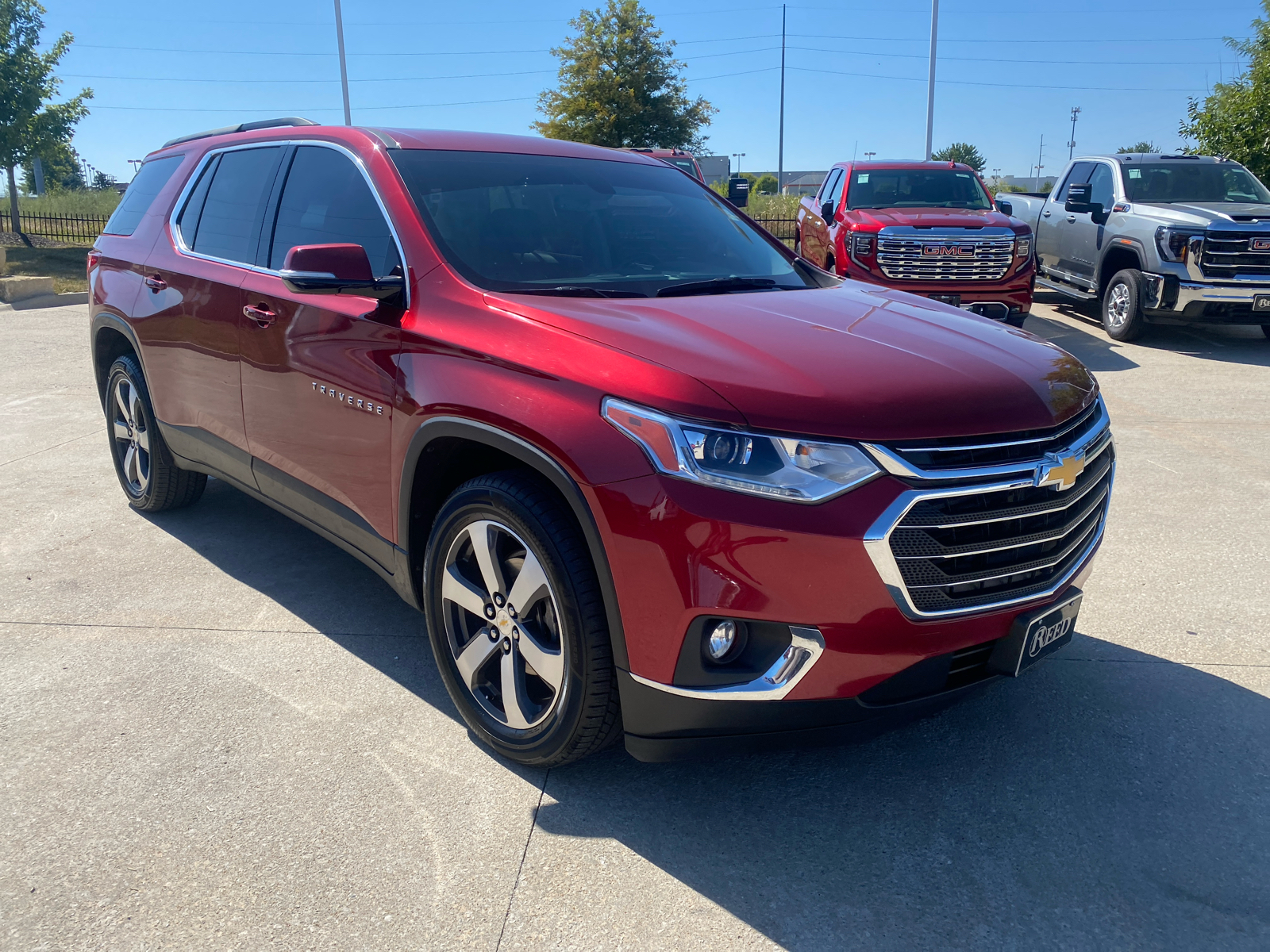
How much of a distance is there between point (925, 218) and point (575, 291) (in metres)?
7.58

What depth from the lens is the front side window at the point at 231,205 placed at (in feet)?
13.3

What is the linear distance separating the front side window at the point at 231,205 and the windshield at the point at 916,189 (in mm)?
7713

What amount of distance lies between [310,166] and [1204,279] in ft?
29.2

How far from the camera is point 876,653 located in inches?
93.8

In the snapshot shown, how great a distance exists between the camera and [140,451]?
5.18 metres

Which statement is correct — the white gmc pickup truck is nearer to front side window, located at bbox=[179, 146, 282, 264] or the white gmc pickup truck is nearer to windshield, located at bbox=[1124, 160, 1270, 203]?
windshield, located at bbox=[1124, 160, 1270, 203]

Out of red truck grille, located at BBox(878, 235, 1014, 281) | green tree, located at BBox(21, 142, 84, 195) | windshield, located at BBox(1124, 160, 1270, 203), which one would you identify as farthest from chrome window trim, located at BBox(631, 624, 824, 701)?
green tree, located at BBox(21, 142, 84, 195)

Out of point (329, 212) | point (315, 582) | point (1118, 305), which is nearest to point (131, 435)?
point (315, 582)

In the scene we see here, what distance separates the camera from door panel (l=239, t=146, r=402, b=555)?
10.5 ft

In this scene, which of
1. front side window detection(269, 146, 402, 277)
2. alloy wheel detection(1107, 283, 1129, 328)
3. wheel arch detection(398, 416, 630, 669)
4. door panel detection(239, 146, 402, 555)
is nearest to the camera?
wheel arch detection(398, 416, 630, 669)

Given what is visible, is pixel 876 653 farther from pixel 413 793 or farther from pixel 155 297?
pixel 155 297

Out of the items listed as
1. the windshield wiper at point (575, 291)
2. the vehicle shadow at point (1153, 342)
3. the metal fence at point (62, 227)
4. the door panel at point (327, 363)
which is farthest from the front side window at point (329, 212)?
the metal fence at point (62, 227)

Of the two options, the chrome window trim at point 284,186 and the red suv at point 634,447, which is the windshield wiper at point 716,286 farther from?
the chrome window trim at point 284,186

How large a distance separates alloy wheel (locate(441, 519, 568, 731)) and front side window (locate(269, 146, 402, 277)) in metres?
1.02
